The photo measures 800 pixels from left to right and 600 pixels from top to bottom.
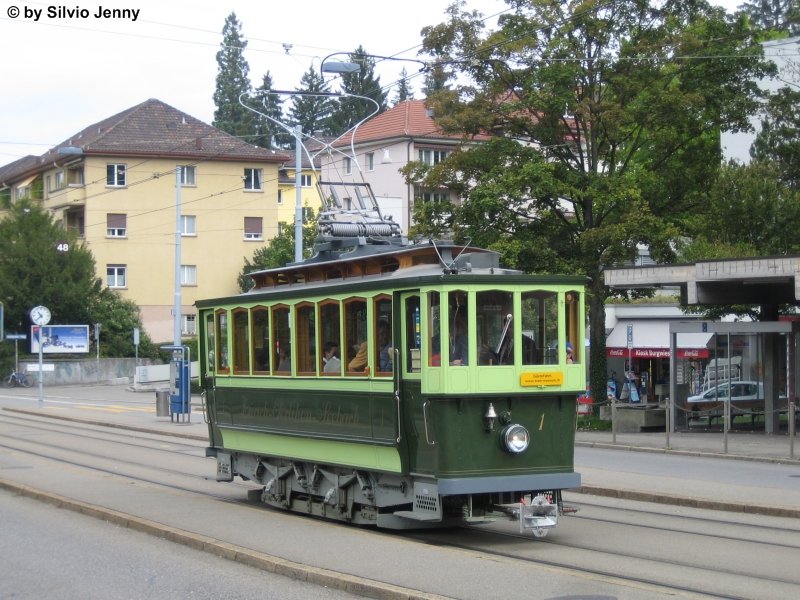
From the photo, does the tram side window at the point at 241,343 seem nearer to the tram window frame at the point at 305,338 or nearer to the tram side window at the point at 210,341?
the tram side window at the point at 210,341

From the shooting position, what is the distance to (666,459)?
74.2ft

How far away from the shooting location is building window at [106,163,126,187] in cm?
6738

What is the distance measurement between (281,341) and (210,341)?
91.9 inches

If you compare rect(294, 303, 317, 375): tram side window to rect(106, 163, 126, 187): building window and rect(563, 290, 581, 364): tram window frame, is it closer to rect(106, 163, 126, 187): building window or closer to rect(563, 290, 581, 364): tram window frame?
rect(563, 290, 581, 364): tram window frame

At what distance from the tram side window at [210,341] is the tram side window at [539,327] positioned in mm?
5632

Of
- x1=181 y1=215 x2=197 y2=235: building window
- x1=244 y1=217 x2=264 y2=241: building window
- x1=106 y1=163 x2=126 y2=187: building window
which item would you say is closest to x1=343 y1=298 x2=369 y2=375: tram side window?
x1=106 y1=163 x2=126 y2=187: building window

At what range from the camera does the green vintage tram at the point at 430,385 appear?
11.6 meters

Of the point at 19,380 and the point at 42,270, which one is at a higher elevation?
the point at 42,270

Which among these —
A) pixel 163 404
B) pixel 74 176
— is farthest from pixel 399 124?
pixel 163 404

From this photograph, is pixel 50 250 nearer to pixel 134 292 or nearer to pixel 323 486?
pixel 134 292

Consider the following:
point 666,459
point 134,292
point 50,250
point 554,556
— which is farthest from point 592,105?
point 134,292

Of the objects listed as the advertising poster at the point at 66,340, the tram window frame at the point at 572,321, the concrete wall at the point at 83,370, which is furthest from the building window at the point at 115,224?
the tram window frame at the point at 572,321

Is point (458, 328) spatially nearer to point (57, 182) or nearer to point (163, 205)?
point (163, 205)

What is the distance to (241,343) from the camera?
1537 cm
